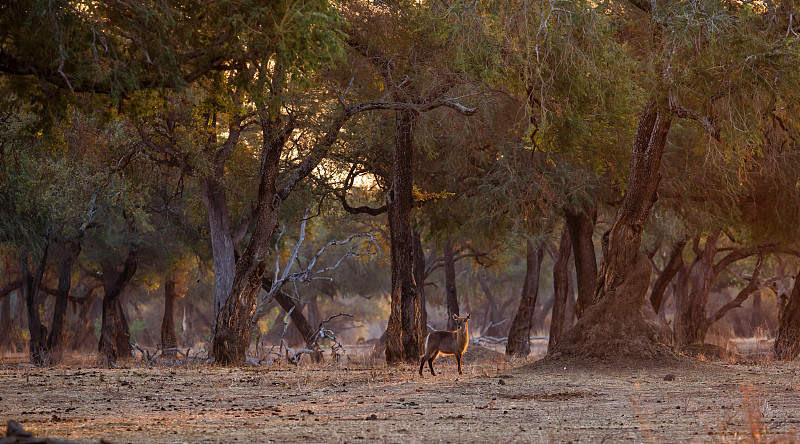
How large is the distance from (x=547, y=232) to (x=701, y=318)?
9.46 m

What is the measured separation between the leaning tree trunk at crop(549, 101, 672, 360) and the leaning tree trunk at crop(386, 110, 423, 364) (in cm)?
337

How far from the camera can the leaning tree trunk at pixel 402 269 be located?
63.3ft

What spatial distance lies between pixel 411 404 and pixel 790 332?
16.3 meters

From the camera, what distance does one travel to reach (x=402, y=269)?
63.5 feet

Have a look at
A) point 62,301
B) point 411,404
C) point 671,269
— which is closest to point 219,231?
point 62,301

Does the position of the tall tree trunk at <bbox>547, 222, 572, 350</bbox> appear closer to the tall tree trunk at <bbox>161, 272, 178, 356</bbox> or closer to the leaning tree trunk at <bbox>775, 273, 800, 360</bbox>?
the leaning tree trunk at <bbox>775, 273, 800, 360</bbox>

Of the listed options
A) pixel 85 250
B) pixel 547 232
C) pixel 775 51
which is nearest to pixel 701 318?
pixel 547 232

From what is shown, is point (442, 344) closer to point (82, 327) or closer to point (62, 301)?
point (62, 301)

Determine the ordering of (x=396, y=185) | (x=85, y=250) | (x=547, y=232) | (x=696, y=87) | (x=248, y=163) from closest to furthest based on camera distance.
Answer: (x=696, y=87), (x=396, y=185), (x=248, y=163), (x=547, y=232), (x=85, y=250)

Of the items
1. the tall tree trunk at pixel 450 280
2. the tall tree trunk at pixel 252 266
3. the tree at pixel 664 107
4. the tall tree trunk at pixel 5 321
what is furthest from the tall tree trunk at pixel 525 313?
the tall tree trunk at pixel 5 321

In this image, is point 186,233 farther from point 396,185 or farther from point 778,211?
point 778,211

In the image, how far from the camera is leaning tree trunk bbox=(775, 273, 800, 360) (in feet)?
74.1

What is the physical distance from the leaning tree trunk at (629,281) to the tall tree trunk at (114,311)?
18.2 metres

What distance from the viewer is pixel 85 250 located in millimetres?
35094
